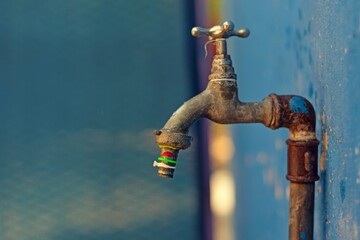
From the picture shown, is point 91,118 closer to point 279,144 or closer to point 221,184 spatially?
point 221,184

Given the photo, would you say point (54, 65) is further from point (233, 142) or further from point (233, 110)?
point (233, 110)

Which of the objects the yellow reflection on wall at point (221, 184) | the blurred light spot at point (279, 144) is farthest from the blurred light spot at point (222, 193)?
the blurred light spot at point (279, 144)

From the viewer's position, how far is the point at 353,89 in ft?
1.55

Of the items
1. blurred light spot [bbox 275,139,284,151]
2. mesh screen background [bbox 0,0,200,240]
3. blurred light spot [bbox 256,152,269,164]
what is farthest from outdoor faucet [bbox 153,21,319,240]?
mesh screen background [bbox 0,0,200,240]

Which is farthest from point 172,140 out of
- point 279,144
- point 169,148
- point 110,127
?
point 110,127

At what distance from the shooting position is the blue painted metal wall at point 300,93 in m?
0.48

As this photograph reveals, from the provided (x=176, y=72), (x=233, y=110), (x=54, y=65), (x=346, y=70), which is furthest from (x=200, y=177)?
(x=346, y=70)

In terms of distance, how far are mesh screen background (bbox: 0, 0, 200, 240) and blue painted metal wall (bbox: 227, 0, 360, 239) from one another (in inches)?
6.1

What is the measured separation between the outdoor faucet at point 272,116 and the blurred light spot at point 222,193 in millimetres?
627

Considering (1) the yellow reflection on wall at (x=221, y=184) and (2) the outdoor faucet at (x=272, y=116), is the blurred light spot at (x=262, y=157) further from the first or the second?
(2) the outdoor faucet at (x=272, y=116)

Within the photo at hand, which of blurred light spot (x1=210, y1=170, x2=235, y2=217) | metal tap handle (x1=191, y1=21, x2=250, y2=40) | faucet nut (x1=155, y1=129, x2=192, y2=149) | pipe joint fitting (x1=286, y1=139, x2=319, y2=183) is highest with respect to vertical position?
metal tap handle (x1=191, y1=21, x2=250, y2=40)

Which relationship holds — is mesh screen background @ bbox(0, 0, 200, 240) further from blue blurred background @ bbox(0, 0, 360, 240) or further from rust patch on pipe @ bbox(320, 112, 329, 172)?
rust patch on pipe @ bbox(320, 112, 329, 172)

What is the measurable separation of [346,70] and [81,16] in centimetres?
81

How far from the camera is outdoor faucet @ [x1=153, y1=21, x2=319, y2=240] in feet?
1.87
